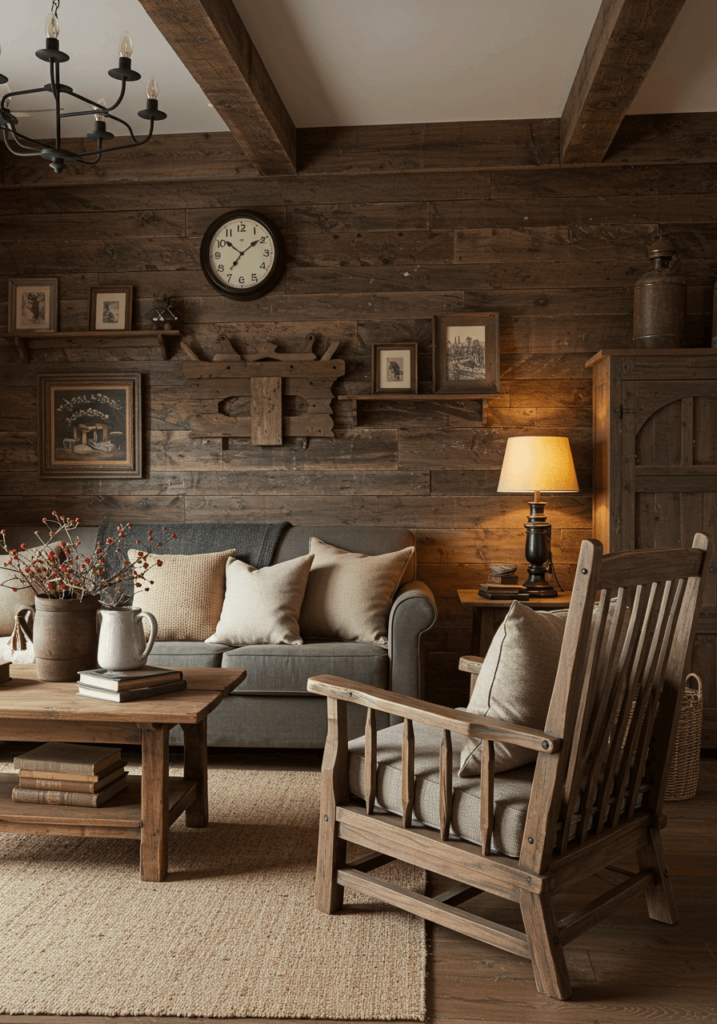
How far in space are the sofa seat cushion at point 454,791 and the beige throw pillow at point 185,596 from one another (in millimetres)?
1594

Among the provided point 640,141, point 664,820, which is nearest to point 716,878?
point 664,820

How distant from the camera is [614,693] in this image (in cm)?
182

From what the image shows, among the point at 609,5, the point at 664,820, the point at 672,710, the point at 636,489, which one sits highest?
the point at 609,5

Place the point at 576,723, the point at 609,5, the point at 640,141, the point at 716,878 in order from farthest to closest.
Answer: the point at 640,141, the point at 609,5, the point at 716,878, the point at 576,723

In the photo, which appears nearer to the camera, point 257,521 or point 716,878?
point 716,878

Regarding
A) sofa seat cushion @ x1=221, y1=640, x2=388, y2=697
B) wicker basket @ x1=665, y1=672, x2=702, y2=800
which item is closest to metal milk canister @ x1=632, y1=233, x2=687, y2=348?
wicker basket @ x1=665, y1=672, x2=702, y2=800

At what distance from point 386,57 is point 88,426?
225 centimetres

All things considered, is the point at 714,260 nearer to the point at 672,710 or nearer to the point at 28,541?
the point at 672,710

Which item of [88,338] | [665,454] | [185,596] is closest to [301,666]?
[185,596]

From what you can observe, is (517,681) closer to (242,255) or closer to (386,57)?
Result: (386,57)

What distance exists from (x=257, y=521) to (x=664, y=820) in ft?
8.43

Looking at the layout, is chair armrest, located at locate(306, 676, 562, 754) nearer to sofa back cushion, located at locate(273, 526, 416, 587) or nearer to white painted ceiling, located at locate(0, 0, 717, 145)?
sofa back cushion, located at locate(273, 526, 416, 587)

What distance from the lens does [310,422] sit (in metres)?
4.16

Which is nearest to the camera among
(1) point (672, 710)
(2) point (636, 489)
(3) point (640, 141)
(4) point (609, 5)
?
(1) point (672, 710)
